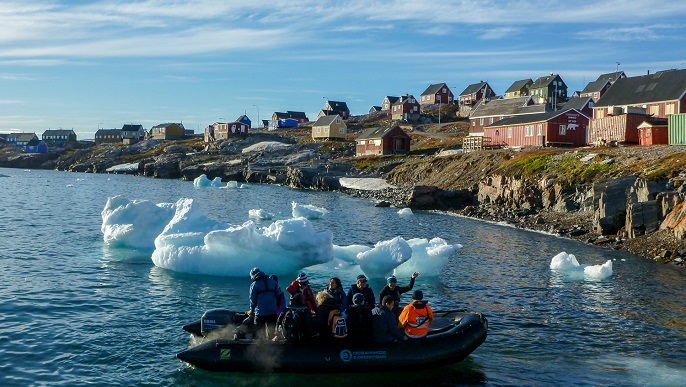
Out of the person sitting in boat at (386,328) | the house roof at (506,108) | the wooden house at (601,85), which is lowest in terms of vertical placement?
the person sitting in boat at (386,328)

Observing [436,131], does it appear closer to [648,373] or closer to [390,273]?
[390,273]

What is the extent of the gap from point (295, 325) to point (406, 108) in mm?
127281

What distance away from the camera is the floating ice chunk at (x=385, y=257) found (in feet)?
80.1

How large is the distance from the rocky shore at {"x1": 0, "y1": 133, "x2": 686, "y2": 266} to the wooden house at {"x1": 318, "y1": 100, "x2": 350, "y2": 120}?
45.1m

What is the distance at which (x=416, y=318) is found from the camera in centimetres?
1559

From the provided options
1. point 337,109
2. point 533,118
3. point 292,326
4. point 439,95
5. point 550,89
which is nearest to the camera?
point 292,326

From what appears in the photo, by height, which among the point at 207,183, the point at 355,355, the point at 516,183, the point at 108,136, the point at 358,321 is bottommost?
the point at 355,355

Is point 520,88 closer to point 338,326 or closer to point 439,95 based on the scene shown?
point 439,95

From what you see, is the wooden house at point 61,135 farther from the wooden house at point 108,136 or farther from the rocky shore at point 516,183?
the rocky shore at point 516,183

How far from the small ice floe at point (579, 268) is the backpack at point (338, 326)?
1580 centimetres

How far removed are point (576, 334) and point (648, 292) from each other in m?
7.22

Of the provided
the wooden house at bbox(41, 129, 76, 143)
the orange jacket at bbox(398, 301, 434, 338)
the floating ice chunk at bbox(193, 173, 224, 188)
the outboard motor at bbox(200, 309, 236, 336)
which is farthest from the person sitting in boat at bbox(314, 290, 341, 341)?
the wooden house at bbox(41, 129, 76, 143)

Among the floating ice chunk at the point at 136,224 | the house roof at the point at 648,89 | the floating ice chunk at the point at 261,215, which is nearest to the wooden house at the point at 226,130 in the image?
the house roof at the point at 648,89

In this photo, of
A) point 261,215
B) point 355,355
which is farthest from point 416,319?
point 261,215
